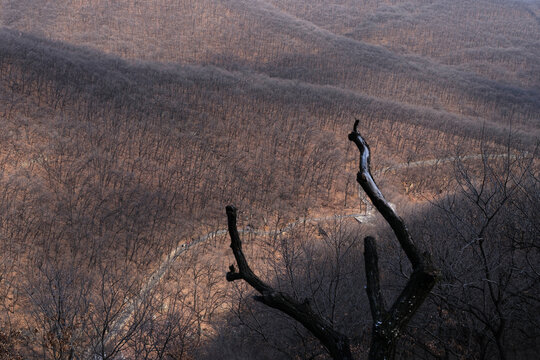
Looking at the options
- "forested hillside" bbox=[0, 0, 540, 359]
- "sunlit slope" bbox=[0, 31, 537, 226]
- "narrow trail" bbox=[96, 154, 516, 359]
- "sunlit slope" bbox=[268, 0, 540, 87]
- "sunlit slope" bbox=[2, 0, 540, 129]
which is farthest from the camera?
"sunlit slope" bbox=[268, 0, 540, 87]

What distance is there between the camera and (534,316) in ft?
40.6

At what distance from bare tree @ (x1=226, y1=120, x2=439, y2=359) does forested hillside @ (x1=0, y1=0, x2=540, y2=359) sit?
5067mm

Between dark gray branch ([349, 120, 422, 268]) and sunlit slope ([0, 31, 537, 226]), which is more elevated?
dark gray branch ([349, 120, 422, 268])

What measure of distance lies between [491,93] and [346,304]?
48688 millimetres

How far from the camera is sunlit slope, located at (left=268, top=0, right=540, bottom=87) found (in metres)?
65.6

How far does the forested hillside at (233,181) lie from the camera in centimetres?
1259

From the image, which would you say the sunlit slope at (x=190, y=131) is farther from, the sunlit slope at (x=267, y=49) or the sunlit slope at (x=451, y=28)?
the sunlit slope at (x=451, y=28)

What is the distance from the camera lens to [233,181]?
92.2 ft

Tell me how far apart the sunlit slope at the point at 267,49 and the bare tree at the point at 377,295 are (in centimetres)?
4709

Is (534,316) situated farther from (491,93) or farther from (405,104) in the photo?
(491,93)

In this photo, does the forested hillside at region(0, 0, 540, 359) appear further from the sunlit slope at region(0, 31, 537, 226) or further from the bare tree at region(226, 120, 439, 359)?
the bare tree at region(226, 120, 439, 359)

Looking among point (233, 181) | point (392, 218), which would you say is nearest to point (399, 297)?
point (392, 218)

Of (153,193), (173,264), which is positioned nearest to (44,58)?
(153,193)

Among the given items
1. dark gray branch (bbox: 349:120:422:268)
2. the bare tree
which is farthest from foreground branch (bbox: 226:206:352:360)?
dark gray branch (bbox: 349:120:422:268)
